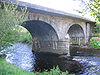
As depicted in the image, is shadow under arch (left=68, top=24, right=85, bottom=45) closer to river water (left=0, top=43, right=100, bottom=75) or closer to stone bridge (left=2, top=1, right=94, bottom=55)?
stone bridge (left=2, top=1, right=94, bottom=55)

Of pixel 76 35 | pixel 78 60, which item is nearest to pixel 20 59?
pixel 78 60

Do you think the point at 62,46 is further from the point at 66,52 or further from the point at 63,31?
the point at 63,31

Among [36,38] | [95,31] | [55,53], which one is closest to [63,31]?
[55,53]

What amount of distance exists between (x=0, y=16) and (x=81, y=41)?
19.6m

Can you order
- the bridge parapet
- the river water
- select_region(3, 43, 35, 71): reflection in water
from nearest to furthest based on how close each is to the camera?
select_region(3, 43, 35, 71): reflection in water, the river water, the bridge parapet

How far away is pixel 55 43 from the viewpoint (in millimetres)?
15125

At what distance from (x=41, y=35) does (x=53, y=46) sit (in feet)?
8.68

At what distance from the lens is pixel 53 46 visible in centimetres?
1529

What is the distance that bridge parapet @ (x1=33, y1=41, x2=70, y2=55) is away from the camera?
1459 cm

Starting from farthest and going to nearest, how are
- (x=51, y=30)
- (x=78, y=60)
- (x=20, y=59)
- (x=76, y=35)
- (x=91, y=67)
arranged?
(x=76, y=35) → (x=51, y=30) → (x=20, y=59) → (x=78, y=60) → (x=91, y=67)

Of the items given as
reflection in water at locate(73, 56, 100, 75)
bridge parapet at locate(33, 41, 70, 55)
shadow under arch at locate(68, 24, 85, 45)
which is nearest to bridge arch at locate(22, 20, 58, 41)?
bridge parapet at locate(33, 41, 70, 55)

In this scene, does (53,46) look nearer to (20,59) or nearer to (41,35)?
(41,35)

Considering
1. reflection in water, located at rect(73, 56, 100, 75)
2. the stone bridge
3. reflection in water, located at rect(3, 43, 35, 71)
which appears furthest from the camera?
the stone bridge

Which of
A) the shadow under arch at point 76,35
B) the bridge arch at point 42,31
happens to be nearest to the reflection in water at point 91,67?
the bridge arch at point 42,31
